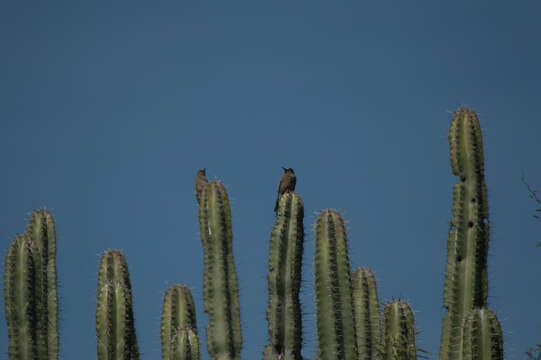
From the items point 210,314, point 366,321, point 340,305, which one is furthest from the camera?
point 210,314

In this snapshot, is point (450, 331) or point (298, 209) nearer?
point (450, 331)

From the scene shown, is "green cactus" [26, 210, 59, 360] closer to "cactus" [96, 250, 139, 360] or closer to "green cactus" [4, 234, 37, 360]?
"green cactus" [4, 234, 37, 360]

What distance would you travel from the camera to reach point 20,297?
11.0 m

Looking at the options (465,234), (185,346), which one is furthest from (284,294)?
(465,234)

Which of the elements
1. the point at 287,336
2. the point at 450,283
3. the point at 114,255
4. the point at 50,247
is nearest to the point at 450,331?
the point at 450,283

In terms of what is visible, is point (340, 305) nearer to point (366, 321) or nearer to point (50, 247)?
point (366, 321)

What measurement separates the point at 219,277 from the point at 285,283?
0.99 metres

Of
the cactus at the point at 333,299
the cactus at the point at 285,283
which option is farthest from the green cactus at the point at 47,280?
the cactus at the point at 333,299

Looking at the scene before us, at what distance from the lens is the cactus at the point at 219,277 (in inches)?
452

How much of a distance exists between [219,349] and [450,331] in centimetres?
284

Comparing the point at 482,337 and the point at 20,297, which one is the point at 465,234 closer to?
the point at 482,337

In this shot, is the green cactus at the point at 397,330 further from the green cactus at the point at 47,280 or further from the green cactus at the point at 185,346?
the green cactus at the point at 47,280

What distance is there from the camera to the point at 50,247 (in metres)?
12.7

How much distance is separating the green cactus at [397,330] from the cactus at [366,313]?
0.81 metres
